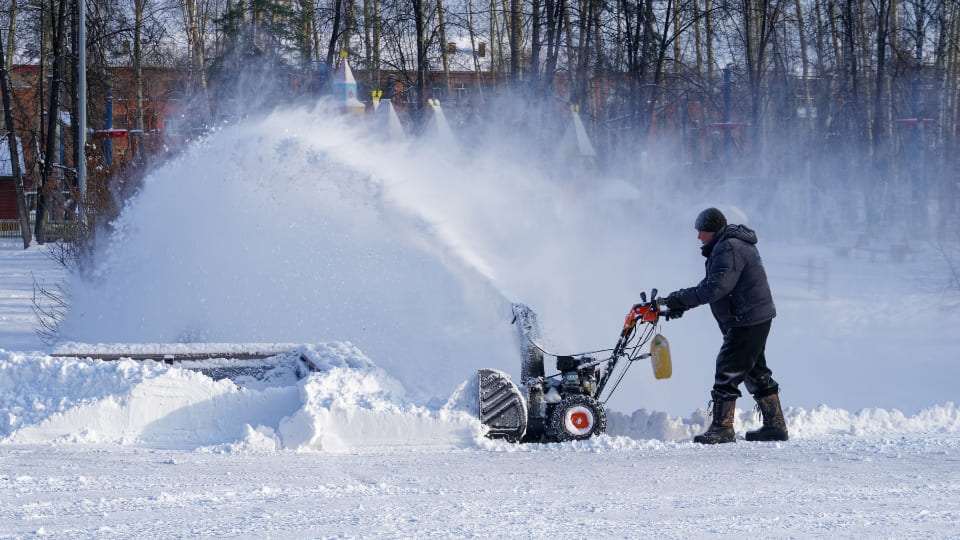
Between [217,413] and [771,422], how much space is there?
3.68m

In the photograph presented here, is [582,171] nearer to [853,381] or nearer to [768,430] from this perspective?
[853,381]

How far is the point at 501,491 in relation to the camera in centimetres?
557

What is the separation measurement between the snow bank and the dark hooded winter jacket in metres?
1.02

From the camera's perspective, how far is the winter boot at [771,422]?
7.04 meters

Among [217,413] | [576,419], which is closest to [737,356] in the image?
[576,419]

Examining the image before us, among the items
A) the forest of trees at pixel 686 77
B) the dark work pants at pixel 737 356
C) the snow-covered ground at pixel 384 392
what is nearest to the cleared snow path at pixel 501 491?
the snow-covered ground at pixel 384 392

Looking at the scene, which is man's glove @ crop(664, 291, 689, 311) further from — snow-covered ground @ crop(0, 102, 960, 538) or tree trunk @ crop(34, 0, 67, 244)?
tree trunk @ crop(34, 0, 67, 244)

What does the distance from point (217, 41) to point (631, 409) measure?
119ft

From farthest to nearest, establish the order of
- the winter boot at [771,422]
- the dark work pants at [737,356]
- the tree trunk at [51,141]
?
the tree trunk at [51,141], the winter boot at [771,422], the dark work pants at [737,356]

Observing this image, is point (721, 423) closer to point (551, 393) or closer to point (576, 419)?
point (576, 419)

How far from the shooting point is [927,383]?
38.6ft

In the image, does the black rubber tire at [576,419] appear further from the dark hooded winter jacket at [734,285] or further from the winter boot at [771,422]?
the winter boot at [771,422]

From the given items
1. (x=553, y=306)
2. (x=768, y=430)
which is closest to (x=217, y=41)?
(x=553, y=306)

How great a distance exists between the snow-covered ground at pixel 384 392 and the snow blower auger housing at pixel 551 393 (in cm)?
15
